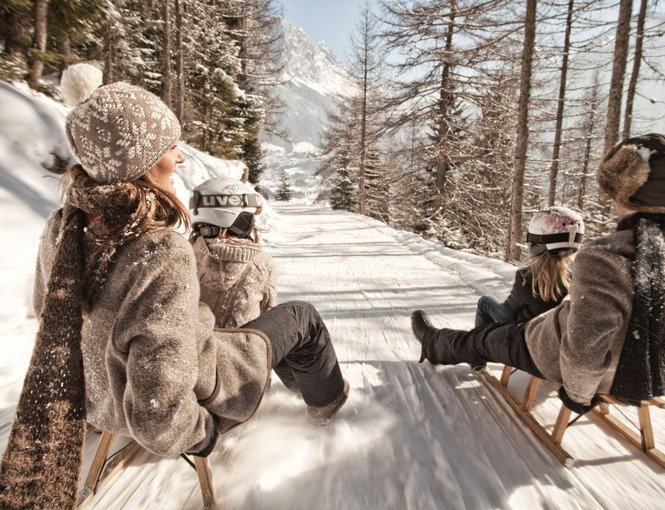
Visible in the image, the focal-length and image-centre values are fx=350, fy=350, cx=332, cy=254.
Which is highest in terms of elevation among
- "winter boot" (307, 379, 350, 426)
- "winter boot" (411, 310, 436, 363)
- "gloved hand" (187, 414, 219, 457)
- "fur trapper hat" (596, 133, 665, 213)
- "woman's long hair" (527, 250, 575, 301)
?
"fur trapper hat" (596, 133, 665, 213)

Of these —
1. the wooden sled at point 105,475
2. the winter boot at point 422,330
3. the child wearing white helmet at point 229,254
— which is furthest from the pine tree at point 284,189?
the wooden sled at point 105,475

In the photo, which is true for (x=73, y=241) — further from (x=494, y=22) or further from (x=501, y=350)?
(x=494, y=22)

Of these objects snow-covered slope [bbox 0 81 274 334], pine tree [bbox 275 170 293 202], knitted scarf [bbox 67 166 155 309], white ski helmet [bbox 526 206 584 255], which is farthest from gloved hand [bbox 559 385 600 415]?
pine tree [bbox 275 170 293 202]

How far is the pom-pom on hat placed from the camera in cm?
110

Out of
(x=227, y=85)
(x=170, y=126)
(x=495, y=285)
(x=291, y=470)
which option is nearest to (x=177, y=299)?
(x=170, y=126)

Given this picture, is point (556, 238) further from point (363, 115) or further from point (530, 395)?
point (363, 115)

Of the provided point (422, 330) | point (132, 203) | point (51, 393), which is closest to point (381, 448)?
point (422, 330)

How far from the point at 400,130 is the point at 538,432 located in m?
13.4

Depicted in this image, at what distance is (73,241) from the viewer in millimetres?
1114

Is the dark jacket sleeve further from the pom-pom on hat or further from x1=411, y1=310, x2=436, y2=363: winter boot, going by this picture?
the pom-pom on hat

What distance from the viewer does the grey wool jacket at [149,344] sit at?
1060 mm

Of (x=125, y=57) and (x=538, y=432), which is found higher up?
(x=125, y=57)

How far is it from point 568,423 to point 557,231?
4.39 feet

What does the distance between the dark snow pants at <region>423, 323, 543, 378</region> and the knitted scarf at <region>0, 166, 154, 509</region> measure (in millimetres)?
2135
